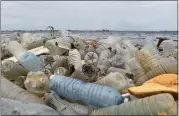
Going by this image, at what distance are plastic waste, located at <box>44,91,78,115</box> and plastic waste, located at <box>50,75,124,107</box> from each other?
0.19 feet

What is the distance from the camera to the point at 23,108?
95.9 inches

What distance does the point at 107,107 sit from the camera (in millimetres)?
2471

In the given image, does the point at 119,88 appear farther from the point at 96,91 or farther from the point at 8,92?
the point at 8,92

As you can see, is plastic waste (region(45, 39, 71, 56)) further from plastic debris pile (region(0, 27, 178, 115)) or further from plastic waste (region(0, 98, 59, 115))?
plastic waste (region(0, 98, 59, 115))

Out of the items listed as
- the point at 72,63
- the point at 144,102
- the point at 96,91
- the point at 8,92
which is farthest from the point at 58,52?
the point at 144,102

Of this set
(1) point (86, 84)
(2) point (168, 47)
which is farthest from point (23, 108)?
(2) point (168, 47)

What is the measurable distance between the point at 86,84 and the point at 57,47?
1516mm

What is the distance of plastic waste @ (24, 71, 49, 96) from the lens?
115 inches

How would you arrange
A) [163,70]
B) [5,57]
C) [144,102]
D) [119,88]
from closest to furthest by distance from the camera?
[144,102]
[119,88]
[163,70]
[5,57]

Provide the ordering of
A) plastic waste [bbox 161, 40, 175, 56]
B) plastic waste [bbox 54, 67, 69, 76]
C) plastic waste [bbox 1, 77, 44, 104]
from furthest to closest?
plastic waste [bbox 161, 40, 175, 56], plastic waste [bbox 54, 67, 69, 76], plastic waste [bbox 1, 77, 44, 104]

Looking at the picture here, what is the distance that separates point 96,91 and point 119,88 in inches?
13.5

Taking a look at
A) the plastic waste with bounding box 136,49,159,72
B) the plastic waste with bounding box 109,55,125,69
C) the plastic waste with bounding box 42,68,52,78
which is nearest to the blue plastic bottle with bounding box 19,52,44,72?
the plastic waste with bounding box 42,68,52,78

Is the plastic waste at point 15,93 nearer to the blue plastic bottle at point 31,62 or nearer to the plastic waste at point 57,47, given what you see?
the blue plastic bottle at point 31,62

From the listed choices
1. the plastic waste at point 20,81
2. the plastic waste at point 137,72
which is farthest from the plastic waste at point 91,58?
the plastic waste at point 20,81
